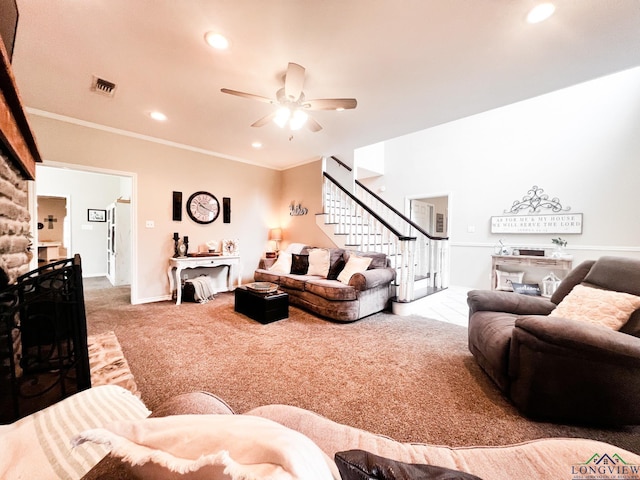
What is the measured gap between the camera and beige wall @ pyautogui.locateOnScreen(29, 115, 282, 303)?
324 centimetres

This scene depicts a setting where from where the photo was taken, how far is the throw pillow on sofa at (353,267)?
3.39 m

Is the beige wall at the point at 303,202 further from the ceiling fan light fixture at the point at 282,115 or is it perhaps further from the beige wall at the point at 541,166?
the beige wall at the point at 541,166

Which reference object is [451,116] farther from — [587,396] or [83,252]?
[83,252]

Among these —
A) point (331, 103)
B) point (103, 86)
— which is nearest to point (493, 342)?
point (331, 103)

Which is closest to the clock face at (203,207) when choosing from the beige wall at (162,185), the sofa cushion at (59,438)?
the beige wall at (162,185)

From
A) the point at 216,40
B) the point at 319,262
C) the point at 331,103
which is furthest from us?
the point at 319,262

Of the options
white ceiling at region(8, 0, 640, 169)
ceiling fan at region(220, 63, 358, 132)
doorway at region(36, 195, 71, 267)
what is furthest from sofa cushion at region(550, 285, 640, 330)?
doorway at region(36, 195, 71, 267)

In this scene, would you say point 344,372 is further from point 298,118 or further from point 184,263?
point 184,263

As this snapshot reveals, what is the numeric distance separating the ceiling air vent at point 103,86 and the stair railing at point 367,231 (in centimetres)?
319

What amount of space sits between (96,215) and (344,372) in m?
7.41

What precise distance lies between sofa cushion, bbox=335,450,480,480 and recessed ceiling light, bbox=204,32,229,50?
2.52 meters

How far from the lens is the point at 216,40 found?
1.86 meters

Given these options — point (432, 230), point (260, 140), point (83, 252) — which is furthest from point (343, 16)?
point (83, 252)

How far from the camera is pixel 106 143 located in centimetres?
346
